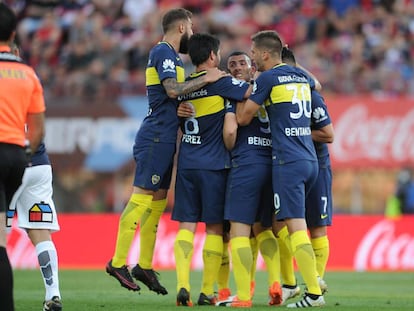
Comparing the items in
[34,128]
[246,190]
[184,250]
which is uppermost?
[34,128]

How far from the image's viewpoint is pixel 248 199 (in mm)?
10430

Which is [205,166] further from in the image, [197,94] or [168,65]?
[168,65]

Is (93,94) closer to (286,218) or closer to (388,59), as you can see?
(388,59)

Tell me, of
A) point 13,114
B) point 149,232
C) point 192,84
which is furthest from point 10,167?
point 149,232

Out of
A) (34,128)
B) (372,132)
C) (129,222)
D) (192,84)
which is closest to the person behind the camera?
(34,128)

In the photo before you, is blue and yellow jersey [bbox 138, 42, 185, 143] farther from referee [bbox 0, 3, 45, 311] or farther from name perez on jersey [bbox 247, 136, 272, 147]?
referee [bbox 0, 3, 45, 311]

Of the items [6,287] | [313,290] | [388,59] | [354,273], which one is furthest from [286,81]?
[388,59]

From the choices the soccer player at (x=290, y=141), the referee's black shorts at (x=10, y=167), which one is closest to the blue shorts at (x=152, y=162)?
the soccer player at (x=290, y=141)

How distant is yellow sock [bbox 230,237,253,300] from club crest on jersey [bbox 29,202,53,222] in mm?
1971

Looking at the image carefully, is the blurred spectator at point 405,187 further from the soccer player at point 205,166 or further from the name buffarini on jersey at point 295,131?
the name buffarini on jersey at point 295,131

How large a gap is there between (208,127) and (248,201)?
939 mm

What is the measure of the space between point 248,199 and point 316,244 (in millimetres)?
1571

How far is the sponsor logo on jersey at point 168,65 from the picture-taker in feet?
35.5

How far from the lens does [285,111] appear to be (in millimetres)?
10172
